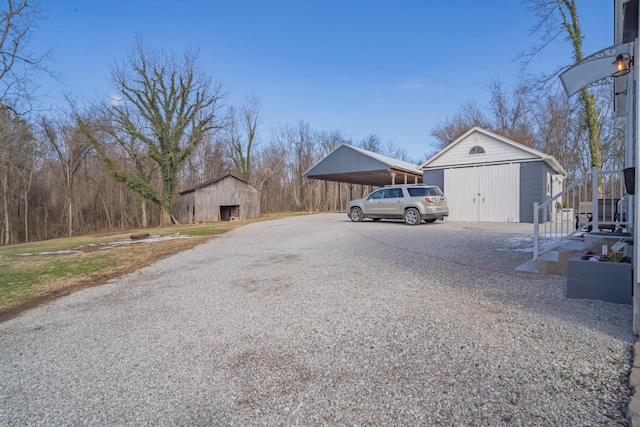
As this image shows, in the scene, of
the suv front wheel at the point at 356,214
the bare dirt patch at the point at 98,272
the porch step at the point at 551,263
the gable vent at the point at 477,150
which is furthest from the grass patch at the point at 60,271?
the gable vent at the point at 477,150

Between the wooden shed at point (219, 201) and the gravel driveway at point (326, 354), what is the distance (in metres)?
20.3

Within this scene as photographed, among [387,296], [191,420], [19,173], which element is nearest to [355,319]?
[387,296]

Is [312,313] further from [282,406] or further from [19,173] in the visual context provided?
[19,173]

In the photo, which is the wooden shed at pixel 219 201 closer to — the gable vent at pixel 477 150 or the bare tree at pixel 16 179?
the bare tree at pixel 16 179

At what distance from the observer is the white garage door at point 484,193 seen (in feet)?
49.2

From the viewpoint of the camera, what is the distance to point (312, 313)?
3859mm

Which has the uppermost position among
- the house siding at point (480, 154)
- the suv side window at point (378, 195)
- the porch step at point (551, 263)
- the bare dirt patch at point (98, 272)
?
the house siding at point (480, 154)

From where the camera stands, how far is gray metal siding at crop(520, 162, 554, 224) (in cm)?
1428

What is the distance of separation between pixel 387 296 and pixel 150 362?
2875mm

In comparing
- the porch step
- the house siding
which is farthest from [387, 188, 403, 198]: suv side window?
the porch step

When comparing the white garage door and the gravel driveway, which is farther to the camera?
the white garage door

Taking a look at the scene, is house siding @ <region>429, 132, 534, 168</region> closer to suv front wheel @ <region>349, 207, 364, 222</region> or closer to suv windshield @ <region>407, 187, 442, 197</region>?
suv windshield @ <region>407, 187, 442, 197</region>

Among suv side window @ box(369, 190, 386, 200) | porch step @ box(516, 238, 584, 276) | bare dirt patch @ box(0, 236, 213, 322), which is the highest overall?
suv side window @ box(369, 190, 386, 200)

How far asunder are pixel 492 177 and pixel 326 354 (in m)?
15.5
